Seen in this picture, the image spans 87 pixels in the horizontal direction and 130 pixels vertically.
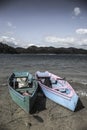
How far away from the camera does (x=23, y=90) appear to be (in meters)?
11.0

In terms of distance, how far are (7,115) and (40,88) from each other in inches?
144

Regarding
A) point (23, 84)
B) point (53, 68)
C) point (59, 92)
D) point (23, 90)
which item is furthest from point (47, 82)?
point (53, 68)

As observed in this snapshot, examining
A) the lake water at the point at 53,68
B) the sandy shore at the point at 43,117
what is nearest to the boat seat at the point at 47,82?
the sandy shore at the point at 43,117

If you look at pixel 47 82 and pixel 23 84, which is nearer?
pixel 23 84

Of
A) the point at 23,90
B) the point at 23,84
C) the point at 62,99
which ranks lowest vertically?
the point at 62,99

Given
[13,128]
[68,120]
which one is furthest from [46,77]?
[13,128]

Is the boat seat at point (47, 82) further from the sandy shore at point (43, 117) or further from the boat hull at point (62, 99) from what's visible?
the sandy shore at point (43, 117)

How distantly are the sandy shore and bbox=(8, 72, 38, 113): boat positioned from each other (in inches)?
16.9

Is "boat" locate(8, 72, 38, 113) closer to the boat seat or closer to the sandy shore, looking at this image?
the sandy shore

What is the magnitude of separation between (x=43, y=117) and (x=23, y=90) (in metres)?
2.93

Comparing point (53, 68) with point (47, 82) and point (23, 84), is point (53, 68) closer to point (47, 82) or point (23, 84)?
point (47, 82)

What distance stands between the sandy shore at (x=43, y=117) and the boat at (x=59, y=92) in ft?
1.18

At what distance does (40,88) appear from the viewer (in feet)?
39.2

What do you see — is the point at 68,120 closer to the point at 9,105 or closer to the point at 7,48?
the point at 9,105
